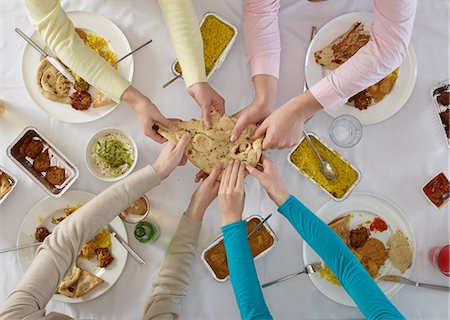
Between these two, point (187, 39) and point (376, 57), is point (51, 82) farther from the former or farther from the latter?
point (376, 57)

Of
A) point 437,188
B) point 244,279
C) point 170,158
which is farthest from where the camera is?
point 437,188

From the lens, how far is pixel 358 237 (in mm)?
1425

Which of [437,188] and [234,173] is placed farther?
[437,188]

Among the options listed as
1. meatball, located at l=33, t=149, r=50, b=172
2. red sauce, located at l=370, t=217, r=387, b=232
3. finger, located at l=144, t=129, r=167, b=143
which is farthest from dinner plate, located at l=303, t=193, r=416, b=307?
meatball, located at l=33, t=149, r=50, b=172

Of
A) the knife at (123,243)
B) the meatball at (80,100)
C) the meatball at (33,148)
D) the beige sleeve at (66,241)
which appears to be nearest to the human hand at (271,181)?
the beige sleeve at (66,241)

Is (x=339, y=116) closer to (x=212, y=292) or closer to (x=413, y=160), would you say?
(x=413, y=160)

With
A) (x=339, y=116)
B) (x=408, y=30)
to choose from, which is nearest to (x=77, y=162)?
(x=339, y=116)

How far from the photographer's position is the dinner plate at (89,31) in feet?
4.73

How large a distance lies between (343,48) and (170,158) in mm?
671

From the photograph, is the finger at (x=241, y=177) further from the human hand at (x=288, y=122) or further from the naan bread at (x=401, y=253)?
the naan bread at (x=401, y=253)

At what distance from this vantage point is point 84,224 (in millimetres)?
1304

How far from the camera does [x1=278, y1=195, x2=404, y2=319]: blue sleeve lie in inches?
49.2

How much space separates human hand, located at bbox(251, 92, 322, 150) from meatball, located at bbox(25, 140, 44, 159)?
0.69 m

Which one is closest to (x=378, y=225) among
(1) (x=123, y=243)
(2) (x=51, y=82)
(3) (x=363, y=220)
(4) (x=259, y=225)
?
(3) (x=363, y=220)
